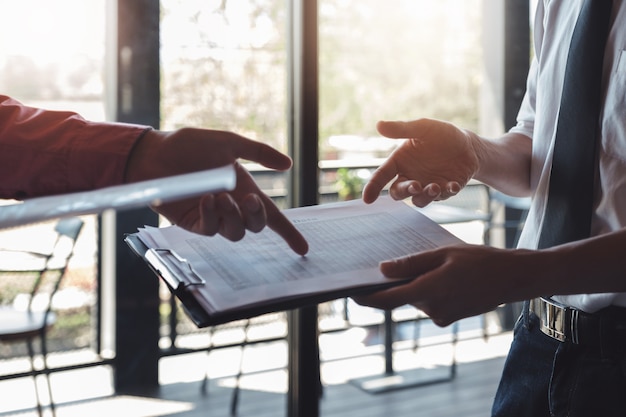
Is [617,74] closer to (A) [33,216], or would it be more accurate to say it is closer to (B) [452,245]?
(B) [452,245]

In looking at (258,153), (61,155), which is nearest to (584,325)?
(258,153)

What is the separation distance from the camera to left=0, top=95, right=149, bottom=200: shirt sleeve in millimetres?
994

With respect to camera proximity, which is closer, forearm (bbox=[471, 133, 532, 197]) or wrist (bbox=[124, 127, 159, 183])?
wrist (bbox=[124, 127, 159, 183])

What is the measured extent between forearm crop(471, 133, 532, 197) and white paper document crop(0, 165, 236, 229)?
691 mm

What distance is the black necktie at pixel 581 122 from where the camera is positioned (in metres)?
1.16

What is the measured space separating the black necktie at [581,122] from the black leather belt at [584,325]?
0.12 meters

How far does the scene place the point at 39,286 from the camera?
8.09ft

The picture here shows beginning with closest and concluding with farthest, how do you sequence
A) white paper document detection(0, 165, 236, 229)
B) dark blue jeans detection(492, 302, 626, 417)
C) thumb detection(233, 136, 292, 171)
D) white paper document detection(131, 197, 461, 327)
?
white paper document detection(0, 165, 236, 229) → white paper document detection(131, 197, 461, 327) → thumb detection(233, 136, 292, 171) → dark blue jeans detection(492, 302, 626, 417)

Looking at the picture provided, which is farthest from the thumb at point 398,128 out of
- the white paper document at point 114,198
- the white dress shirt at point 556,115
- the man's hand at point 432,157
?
the white paper document at point 114,198

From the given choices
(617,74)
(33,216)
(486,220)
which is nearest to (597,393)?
(617,74)

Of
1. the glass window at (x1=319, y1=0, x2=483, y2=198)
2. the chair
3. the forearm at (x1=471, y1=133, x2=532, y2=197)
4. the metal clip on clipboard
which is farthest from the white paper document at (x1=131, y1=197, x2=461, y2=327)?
the glass window at (x1=319, y1=0, x2=483, y2=198)

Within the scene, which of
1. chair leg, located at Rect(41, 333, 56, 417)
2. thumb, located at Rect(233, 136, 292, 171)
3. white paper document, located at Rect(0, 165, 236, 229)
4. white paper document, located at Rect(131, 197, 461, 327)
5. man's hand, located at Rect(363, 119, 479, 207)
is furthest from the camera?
chair leg, located at Rect(41, 333, 56, 417)

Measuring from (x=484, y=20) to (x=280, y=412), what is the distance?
2056 mm

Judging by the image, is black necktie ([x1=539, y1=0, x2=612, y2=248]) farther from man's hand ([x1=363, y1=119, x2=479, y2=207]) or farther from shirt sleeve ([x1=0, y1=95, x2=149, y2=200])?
shirt sleeve ([x1=0, y1=95, x2=149, y2=200])
